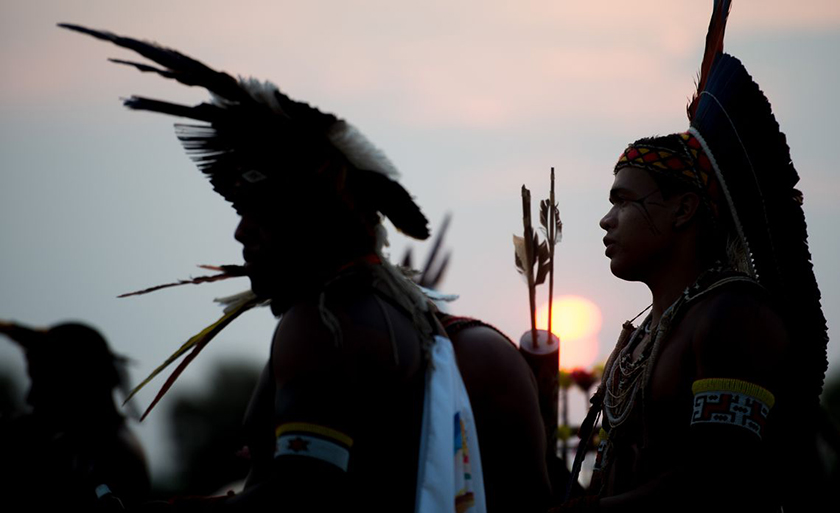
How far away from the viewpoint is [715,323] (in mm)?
3090

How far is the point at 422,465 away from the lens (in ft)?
10.9

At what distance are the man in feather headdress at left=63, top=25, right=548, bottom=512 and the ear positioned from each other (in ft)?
2.56

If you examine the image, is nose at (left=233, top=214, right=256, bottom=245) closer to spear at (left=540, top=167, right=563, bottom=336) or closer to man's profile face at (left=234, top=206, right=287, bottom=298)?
man's profile face at (left=234, top=206, right=287, bottom=298)

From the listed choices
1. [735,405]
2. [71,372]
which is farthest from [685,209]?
[71,372]

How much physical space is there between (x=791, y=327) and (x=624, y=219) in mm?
590

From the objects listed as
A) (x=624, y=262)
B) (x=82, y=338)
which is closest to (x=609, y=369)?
(x=624, y=262)

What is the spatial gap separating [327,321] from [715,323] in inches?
41.1

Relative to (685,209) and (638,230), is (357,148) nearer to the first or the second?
(638,230)

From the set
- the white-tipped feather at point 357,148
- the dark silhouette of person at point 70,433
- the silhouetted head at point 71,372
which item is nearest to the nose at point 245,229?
the white-tipped feather at point 357,148

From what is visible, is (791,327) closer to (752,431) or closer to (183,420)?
(752,431)

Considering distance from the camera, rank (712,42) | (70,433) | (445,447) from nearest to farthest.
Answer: (445,447) → (712,42) → (70,433)

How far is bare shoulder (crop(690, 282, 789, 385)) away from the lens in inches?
118

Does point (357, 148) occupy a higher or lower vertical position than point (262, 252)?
higher

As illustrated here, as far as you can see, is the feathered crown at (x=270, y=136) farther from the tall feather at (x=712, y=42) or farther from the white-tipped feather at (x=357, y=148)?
the tall feather at (x=712, y=42)
